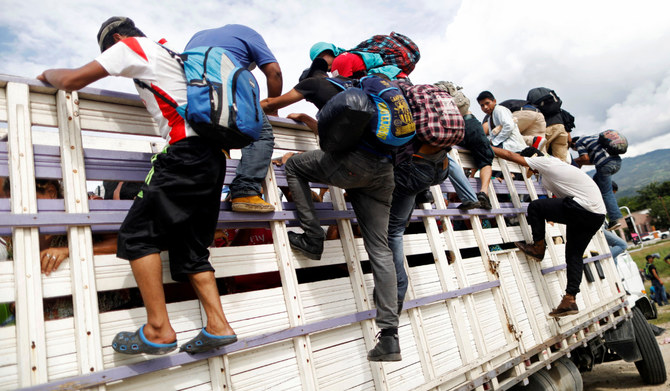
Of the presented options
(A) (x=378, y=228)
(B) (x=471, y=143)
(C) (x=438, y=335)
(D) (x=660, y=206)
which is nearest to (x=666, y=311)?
(B) (x=471, y=143)

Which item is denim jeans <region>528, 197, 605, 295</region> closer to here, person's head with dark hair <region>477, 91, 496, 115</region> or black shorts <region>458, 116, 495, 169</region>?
black shorts <region>458, 116, 495, 169</region>

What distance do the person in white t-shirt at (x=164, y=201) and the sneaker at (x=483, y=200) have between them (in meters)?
3.28

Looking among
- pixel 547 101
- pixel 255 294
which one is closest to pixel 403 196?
pixel 255 294

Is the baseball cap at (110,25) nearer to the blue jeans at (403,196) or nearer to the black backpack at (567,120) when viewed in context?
the blue jeans at (403,196)

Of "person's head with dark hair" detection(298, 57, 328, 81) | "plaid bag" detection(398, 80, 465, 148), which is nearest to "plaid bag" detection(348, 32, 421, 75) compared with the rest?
"person's head with dark hair" detection(298, 57, 328, 81)

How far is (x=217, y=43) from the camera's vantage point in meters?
2.76

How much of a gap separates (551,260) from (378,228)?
343 centimetres

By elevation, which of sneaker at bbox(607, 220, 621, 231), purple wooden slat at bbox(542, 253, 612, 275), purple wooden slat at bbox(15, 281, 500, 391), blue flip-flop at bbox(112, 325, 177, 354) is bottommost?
purple wooden slat at bbox(542, 253, 612, 275)

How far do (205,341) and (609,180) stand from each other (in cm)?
782

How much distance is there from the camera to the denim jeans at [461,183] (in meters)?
4.44

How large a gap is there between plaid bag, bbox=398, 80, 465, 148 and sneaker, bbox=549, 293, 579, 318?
2.76 metres

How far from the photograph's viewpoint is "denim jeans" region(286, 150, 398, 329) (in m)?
2.87

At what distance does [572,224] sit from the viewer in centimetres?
505

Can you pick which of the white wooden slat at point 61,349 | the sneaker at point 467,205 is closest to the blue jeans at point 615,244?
the sneaker at point 467,205
